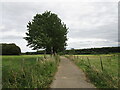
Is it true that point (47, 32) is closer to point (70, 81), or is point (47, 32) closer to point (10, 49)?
point (10, 49)

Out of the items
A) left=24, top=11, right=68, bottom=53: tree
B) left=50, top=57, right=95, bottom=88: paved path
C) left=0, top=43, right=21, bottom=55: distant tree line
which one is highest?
left=24, top=11, right=68, bottom=53: tree

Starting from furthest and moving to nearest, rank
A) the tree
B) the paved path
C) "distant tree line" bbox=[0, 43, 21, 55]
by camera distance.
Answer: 1. "distant tree line" bbox=[0, 43, 21, 55]
2. the tree
3. the paved path

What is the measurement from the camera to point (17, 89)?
8.01 metres

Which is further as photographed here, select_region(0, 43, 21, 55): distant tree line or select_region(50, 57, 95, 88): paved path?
select_region(0, 43, 21, 55): distant tree line

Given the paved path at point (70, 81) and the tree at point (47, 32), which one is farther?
the tree at point (47, 32)

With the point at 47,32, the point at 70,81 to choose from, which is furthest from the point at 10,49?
the point at 70,81

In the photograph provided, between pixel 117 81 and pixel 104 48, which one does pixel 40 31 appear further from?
pixel 104 48

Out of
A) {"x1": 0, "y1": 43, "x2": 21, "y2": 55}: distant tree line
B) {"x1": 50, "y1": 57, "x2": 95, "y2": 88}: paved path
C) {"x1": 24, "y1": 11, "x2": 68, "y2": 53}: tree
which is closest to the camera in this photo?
{"x1": 50, "y1": 57, "x2": 95, "y2": 88}: paved path

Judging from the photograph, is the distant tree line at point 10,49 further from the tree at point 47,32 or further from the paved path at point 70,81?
the paved path at point 70,81

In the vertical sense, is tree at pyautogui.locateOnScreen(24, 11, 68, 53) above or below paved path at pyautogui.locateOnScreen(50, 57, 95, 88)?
above

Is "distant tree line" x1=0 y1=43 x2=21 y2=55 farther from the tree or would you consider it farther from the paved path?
the paved path

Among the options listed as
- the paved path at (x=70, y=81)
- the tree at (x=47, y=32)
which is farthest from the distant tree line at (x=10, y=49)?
the paved path at (x=70, y=81)

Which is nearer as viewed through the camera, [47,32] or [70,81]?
[70,81]

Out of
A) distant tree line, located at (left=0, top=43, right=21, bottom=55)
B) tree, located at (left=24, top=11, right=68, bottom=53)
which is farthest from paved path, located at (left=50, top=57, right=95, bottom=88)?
distant tree line, located at (left=0, top=43, right=21, bottom=55)
